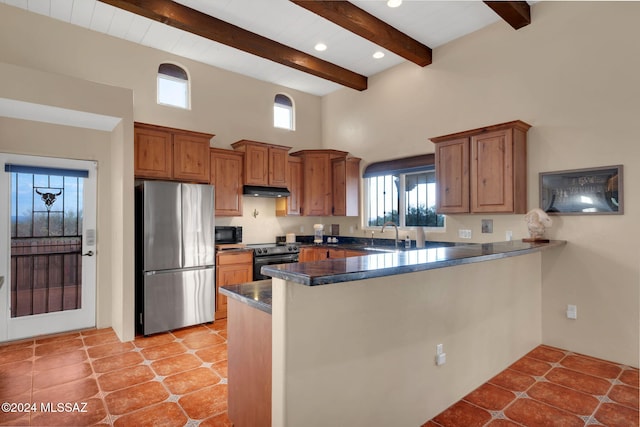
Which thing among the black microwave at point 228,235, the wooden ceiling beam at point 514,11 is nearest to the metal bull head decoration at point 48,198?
the black microwave at point 228,235

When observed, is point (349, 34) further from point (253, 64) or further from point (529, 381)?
point (529, 381)

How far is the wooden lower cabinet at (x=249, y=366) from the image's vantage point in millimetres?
1747

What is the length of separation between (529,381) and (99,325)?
4.61m

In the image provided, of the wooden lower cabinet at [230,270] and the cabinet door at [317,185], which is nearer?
the wooden lower cabinet at [230,270]

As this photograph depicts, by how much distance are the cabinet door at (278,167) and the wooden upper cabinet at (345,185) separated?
2.74ft

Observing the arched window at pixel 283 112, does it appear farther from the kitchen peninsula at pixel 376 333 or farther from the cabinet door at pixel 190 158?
the kitchen peninsula at pixel 376 333

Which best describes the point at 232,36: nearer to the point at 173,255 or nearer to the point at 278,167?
the point at 278,167

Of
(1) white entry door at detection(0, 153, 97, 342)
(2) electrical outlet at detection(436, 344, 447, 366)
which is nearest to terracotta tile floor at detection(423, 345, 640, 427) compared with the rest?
Answer: (2) electrical outlet at detection(436, 344, 447, 366)

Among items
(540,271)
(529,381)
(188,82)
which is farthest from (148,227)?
(540,271)

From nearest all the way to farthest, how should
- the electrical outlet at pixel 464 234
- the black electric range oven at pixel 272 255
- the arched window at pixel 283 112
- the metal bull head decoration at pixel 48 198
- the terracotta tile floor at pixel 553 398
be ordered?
the terracotta tile floor at pixel 553 398
the metal bull head decoration at pixel 48 198
the electrical outlet at pixel 464 234
the black electric range oven at pixel 272 255
the arched window at pixel 283 112

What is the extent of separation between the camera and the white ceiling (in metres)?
3.74

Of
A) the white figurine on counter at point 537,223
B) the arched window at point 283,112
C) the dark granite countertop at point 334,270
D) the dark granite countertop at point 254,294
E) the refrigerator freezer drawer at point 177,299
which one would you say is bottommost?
the refrigerator freezer drawer at point 177,299

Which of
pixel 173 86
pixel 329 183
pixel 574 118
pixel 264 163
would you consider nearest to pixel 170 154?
pixel 173 86

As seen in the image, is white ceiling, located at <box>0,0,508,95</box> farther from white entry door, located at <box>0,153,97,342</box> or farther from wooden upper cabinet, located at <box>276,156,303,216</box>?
white entry door, located at <box>0,153,97,342</box>
